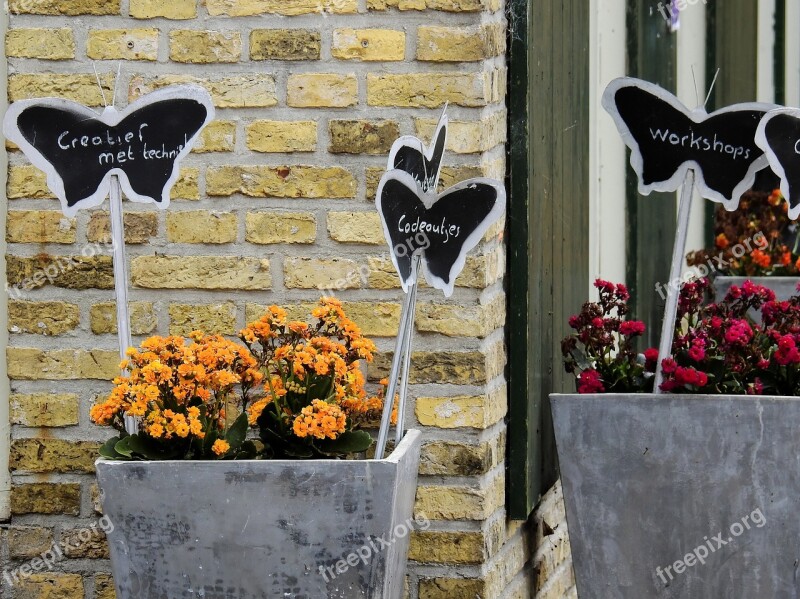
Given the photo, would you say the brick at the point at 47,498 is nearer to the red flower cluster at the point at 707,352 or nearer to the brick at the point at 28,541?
the brick at the point at 28,541

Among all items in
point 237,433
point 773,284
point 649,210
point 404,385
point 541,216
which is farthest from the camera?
point 649,210

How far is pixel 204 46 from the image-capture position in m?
2.66

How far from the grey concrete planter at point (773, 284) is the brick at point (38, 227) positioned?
2.40 meters

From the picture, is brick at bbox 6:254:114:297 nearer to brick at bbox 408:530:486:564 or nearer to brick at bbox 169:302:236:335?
brick at bbox 169:302:236:335

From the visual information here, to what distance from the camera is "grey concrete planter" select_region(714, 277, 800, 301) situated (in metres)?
4.31

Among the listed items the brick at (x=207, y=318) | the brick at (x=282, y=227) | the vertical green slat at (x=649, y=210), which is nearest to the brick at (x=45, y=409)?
the brick at (x=207, y=318)

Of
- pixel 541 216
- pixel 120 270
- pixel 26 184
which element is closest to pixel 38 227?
pixel 26 184

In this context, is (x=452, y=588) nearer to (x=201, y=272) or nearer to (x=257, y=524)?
(x=257, y=524)

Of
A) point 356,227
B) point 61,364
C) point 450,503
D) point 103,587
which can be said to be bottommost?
point 103,587

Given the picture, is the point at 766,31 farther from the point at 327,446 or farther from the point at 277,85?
the point at 327,446

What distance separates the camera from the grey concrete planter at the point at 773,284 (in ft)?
14.1

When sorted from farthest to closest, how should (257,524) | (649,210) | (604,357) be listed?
(649,210)
(604,357)
(257,524)

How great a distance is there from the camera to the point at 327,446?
7.57 feet

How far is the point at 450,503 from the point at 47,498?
0.84 m
